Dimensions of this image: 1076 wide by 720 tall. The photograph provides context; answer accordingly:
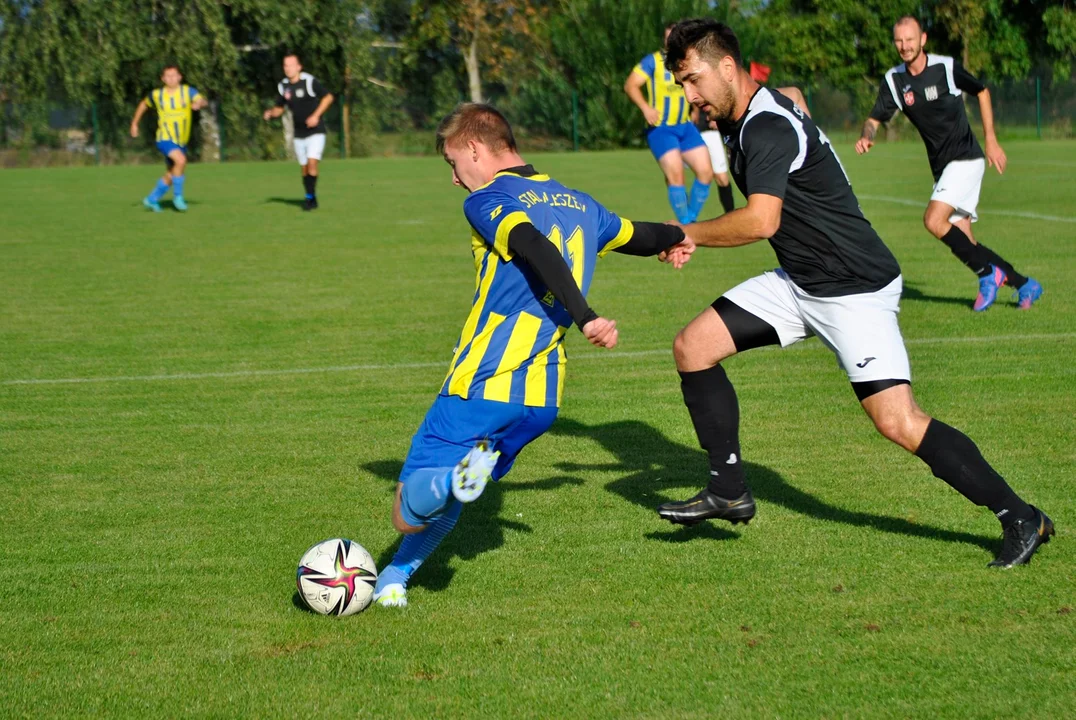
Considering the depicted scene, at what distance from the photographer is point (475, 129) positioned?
14.1 ft

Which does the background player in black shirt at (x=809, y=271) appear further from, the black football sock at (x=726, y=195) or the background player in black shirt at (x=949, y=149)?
the black football sock at (x=726, y=195)

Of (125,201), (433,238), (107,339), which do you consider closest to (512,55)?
(125,201)

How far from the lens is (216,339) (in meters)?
9.80

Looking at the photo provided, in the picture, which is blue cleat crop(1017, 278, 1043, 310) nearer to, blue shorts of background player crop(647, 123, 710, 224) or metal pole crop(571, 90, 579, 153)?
blue shorts of background player crop(647, 123, 710, 224)

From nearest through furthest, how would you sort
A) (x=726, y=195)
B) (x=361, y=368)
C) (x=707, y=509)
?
(x=707, y=509)
(x=361, y=368)
(x=726, y=195)

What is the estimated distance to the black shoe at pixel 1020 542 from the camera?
459 cm

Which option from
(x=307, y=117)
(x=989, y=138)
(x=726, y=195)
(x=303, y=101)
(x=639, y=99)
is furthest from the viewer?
(x=303, y=101)

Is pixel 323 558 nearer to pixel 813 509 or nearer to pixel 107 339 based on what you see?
pixel 813 509

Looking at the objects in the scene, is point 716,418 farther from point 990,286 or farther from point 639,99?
point 639,99

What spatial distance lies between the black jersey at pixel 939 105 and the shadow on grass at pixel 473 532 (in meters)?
5.42

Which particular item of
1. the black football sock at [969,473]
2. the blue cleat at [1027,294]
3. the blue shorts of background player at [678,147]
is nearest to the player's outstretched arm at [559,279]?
the black football sock at [969,473]

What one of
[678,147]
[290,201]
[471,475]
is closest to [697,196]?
[678,147]

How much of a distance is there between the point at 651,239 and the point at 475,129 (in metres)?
0.81

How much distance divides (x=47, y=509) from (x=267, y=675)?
7.55ft
